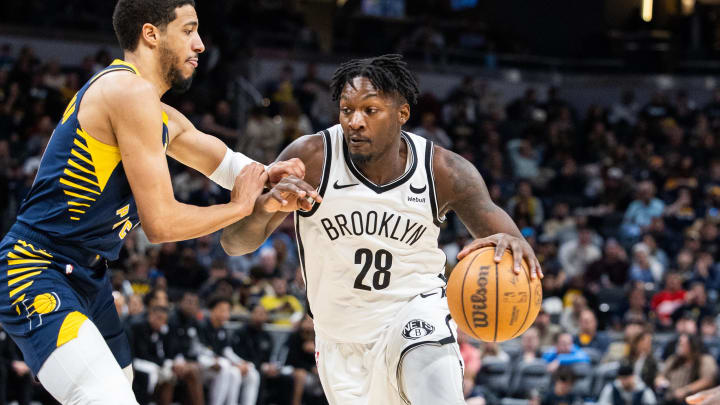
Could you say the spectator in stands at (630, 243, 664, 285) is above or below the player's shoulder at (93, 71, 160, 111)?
below

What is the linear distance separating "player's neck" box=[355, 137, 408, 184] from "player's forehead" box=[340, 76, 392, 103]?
0.92 feet

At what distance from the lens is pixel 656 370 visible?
10.8 meters

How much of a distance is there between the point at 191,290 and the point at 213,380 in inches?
74.9

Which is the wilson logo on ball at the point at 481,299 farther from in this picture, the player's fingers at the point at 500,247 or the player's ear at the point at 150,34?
the player's ear at the point at 150,34

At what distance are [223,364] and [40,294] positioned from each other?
267 inches

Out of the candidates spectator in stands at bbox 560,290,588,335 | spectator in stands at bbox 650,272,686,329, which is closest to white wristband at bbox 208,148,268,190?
spectator in stands at bbox 560,290,588,335

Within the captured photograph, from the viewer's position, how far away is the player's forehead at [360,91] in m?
4.70

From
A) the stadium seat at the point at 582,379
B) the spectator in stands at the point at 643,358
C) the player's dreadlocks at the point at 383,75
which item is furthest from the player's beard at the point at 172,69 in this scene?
the spectator in stands at the point at 643,358

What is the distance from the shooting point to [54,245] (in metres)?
3.74

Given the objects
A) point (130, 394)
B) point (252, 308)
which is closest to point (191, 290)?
point (252, 308)

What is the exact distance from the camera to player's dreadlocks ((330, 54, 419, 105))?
15.7 feet

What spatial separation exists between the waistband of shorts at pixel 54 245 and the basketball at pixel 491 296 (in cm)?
172

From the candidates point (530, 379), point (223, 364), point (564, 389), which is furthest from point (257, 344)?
point (564, 389)

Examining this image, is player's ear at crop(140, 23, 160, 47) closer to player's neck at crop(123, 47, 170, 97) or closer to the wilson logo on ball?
player's neck at crop(123, 47, 170, 97)
